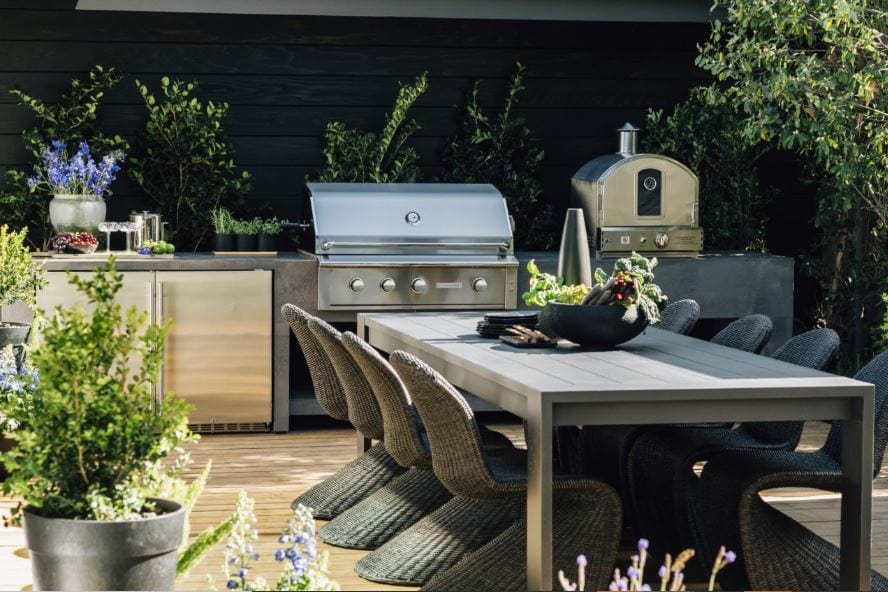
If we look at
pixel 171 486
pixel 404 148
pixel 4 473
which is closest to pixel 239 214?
pixel 404 148

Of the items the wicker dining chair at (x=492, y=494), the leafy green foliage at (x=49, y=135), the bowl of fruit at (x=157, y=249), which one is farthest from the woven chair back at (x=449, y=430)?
the leafy green foliage at (x=49, y=135)

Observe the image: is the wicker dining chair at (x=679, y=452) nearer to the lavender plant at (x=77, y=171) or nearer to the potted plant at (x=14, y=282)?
the potted plant at (x=14, y=282)

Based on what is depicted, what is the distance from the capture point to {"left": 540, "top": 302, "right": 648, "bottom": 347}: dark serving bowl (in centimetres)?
417

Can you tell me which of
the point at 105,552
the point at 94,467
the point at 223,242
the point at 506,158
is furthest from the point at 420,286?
the point at 105,552

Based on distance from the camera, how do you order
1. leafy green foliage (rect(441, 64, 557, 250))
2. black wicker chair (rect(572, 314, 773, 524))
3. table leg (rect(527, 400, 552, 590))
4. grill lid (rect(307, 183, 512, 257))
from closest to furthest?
1. table leg (rect(527, 400, 552, 590))
2. black wicker chair (rect(572, 314, 773, 524))
3. grill lid (rect(307, 183, 512, 257))
4. leafy green foliage (rect(441, 64, 557, 250))

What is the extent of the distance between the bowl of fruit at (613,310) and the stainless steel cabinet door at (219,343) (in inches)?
104

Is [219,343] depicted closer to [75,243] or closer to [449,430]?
[75,243]

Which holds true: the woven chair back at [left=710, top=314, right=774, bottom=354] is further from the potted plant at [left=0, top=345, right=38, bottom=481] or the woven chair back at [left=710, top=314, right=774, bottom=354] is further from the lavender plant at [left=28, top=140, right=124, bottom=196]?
the lavender plant at [left=28, top=140, right=124, bottom=196]

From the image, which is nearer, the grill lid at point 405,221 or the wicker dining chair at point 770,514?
the wicker dining chair at point 770,514

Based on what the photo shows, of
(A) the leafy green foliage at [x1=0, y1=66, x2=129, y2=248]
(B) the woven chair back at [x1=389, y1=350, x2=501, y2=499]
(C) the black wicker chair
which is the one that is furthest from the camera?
(A) the leafy green foliage at [x1=0, y1=66, x2=129, y2=248]

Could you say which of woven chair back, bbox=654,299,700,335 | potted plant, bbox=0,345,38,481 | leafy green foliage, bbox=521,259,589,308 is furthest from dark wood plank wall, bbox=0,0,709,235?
leafy green foliage, bbox=521,259,589,308

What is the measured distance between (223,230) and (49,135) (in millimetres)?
1048

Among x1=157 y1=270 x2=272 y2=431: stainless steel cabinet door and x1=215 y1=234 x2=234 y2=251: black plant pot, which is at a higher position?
x1=215 y1=234 x2=234 y2=251: black plant pot

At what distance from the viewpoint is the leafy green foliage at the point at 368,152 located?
7.34 m
